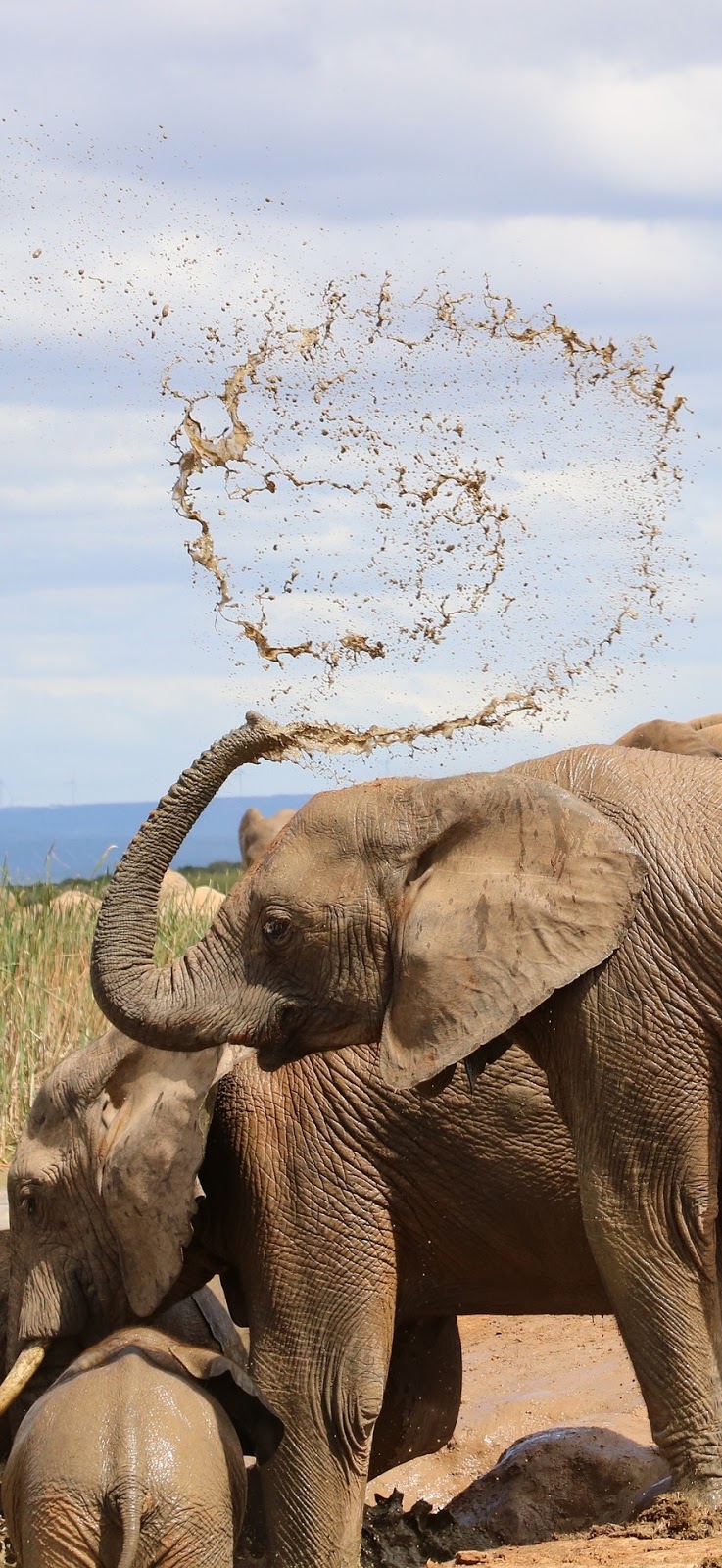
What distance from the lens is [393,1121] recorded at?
6.63m

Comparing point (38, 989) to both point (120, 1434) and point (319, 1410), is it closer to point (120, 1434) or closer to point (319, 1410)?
point (319, 1410)

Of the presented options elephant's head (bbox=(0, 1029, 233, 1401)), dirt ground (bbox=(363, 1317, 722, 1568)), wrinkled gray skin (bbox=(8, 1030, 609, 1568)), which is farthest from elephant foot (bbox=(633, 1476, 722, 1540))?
elephant's head (bbox=(0, 1029, 233, 1401))

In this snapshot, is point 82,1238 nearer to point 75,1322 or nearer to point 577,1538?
point 75,1322

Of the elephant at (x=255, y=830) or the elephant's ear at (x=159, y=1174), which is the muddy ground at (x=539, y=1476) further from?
the elephant at (x=255, y=830)

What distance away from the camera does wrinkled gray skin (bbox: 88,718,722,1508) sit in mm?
5523

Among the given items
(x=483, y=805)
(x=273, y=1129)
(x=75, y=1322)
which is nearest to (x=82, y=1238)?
(x=75, y=1322)

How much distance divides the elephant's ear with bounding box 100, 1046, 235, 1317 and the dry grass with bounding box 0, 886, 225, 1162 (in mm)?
4397

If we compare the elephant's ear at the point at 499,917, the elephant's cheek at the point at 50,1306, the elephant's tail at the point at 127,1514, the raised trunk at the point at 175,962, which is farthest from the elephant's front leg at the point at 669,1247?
the elephant's cheek at the point at 50,1306

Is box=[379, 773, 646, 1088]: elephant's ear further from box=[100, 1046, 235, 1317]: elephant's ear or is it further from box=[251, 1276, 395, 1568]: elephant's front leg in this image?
box=[251, 1276, 395, 1568]: elephant's front leg

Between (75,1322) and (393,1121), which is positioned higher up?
(393,1121)

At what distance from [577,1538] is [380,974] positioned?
166cm

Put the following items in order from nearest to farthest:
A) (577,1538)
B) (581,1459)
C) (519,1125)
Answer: (577,1538), (519,1125), (581,1459)

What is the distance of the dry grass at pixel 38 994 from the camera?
1145 cm

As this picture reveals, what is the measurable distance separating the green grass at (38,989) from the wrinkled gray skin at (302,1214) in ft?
14.0
